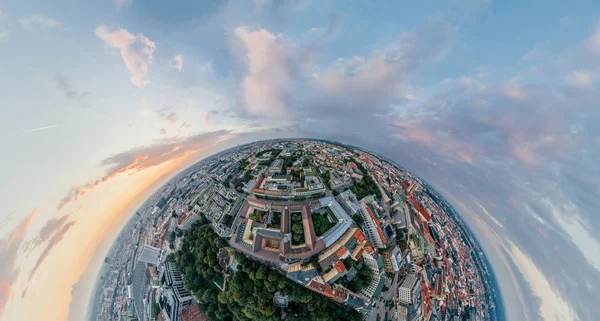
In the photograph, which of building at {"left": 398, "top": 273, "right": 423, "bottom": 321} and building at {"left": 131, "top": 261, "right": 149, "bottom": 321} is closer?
building at {"left": 398, "top": 273, "right": 423, "bottom": 321}

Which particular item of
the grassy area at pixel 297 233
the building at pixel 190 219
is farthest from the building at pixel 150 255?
the grassy area at pixel 297 233

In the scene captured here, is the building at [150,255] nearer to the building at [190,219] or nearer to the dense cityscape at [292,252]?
the dense cityscape at [292,252]

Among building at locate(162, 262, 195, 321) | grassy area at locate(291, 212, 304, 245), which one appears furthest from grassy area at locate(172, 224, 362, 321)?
grassy area at locate(291, 212, 304, 245)

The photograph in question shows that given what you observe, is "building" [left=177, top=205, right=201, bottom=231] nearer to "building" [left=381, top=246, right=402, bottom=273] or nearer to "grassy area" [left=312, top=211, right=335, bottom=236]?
"grassy area" [left=312, top=211, right=335, bottom=236]

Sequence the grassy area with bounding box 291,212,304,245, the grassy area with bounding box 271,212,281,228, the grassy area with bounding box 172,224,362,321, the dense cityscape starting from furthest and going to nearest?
the grassy area with bounding box 271,212,281,228 < the grassy area with bounding box 291,212,304,245 < the dense cityscape < the grassy area with bounding box 172,224,362,321

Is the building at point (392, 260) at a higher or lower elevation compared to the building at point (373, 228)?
lower
